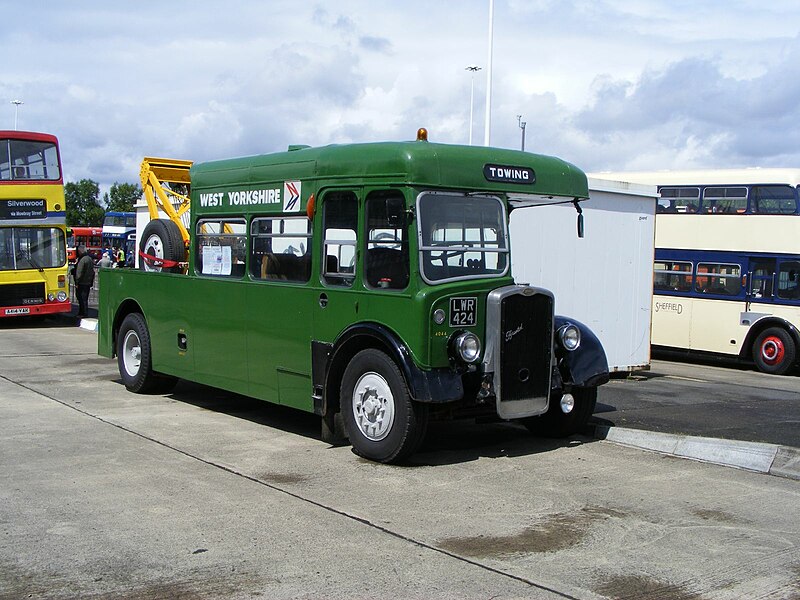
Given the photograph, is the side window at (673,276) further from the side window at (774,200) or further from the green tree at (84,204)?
the green tree at (84,204)

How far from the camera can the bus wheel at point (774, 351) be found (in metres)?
17.2

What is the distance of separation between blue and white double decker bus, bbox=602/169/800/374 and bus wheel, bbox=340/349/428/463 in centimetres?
1169

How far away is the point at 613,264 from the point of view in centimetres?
1425

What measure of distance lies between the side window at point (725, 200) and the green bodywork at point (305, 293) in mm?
10712

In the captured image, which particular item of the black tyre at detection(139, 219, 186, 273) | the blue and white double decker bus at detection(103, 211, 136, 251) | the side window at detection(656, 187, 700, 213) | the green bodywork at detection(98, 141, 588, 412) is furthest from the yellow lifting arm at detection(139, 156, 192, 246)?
the blue and white double decker bus at detection(103, 211, 136, 251)

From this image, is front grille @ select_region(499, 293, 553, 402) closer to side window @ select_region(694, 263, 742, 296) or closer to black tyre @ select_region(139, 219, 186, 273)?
black tyre @ select_region(139, 219, 186, 273)

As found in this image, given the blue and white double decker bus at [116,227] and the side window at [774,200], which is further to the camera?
the blue and white double decker bus at [116,227]

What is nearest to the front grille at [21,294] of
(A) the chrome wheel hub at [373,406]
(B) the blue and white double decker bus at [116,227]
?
(A) the chrome wheel hub at [373,406]

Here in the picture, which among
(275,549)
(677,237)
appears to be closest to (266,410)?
(275,549)

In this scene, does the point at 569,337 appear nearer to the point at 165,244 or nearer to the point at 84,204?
the point at 165,244

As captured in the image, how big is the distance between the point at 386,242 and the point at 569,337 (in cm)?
206

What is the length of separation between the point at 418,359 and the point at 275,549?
2399mm

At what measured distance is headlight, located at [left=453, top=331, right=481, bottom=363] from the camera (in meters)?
7.73

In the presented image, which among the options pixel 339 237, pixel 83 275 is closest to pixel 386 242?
pixel 339 237
